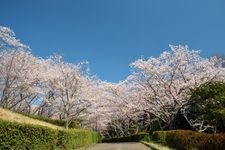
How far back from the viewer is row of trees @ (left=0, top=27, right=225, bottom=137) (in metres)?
45.8

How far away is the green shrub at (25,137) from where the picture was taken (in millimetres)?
15547

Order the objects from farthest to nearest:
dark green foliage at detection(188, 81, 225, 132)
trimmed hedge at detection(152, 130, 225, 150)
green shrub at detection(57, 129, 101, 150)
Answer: dark green foliage at detection(188, 81, 225, 132) → green shrub at detection(57, 129, 101, 150) → trimmed hedge at detection(152, 130, 225, 150)

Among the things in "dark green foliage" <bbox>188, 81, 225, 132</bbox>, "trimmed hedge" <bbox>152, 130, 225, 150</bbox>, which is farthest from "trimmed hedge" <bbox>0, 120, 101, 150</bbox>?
"dark green foliage" <bbox>188, 81, 225, 132</bbox>

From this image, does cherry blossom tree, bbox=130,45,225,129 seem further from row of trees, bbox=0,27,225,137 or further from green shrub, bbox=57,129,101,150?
green shrub, bbox=57,129,101,150

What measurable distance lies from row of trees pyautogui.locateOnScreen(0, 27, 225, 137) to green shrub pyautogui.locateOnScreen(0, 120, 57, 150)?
69.8 feet

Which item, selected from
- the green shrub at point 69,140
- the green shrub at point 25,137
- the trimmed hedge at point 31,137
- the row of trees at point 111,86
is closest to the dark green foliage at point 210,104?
the row of trees at point 111,86

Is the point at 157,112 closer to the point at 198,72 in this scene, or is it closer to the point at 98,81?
the point at 198,72

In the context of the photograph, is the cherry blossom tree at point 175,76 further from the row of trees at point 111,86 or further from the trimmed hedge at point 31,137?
the trimmed hedge at point 31,137

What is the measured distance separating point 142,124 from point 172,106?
28.1 metres

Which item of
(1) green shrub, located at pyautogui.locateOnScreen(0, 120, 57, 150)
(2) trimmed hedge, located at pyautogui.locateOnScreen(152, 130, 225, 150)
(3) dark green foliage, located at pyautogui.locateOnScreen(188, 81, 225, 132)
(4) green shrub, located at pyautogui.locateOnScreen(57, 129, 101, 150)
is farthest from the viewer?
(3) dark green foliage, located at pyautogui.locateOnScreen(188, 81, 225, 132)

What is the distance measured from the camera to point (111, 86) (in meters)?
63.3

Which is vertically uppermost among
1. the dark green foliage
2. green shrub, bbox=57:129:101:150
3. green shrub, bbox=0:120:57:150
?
the dark green foliage

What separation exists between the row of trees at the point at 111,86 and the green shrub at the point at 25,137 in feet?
69.8

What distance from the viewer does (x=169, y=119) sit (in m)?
45.8
